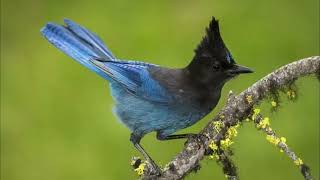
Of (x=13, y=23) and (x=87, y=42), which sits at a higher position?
(x=13, y=23)

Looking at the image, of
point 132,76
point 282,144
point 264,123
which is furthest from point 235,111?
point 132,76

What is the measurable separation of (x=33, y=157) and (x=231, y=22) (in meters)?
2.24

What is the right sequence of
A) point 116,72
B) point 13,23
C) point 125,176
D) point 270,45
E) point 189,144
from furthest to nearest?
1. point 13,23
2. point 270,45
3. point 125,176
4. point 116,72
5. point 189,144

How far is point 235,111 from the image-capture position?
402 centimetres

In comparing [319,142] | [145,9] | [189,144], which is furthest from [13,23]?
[189,144]

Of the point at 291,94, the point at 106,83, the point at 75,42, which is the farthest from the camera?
the point at 106,83

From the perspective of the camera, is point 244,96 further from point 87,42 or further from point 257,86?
point 87,42

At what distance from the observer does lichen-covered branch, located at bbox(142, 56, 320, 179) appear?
3.88 metres

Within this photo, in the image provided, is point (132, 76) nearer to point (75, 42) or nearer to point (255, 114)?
point (75, 42)

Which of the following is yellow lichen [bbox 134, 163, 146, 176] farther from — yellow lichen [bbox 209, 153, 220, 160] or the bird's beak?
the bird's beak

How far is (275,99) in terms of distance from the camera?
13.4 ft

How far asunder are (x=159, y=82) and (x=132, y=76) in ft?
0.58

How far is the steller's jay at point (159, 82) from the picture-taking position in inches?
173

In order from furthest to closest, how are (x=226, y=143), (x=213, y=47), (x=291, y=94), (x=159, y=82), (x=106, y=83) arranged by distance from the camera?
(x=106, y=83)
(x=159, y=82)
(x=213, y=47)
(x=291, y=94)
(x=226, y=143)
